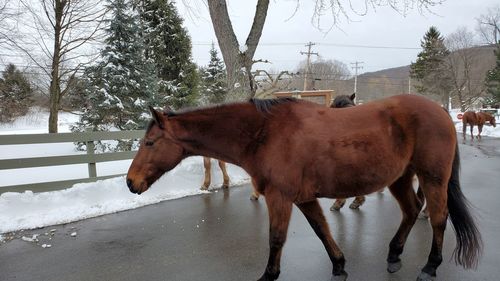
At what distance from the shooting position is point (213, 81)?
99.4 ft

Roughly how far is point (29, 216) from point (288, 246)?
4.21m

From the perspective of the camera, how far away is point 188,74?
22.5 metres

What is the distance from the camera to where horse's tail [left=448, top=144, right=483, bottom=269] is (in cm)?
347

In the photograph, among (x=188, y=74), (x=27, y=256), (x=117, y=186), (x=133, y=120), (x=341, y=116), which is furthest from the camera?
(x=188, y=74)

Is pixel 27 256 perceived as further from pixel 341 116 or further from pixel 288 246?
pixel 341 116

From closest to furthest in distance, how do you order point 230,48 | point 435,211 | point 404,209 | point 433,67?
1. point 435,211
2. point 404,209
3. point 230,48
4. point 433,67

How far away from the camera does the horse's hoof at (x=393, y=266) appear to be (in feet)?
11.7

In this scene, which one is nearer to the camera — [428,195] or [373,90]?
[428,195]

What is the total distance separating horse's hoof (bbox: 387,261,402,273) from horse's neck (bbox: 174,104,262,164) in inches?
74.8

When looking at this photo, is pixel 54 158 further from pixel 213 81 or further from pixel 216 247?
pixel 213 81

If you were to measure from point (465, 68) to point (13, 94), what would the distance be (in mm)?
52155

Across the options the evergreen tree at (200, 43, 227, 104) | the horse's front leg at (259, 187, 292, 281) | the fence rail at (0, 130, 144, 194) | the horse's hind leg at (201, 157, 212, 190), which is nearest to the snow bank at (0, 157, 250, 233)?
the horse's hind leg at (201, 157, 212, 190)

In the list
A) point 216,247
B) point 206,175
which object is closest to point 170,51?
point 206,175

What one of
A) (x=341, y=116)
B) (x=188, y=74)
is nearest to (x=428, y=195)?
(x=341, y=116)
